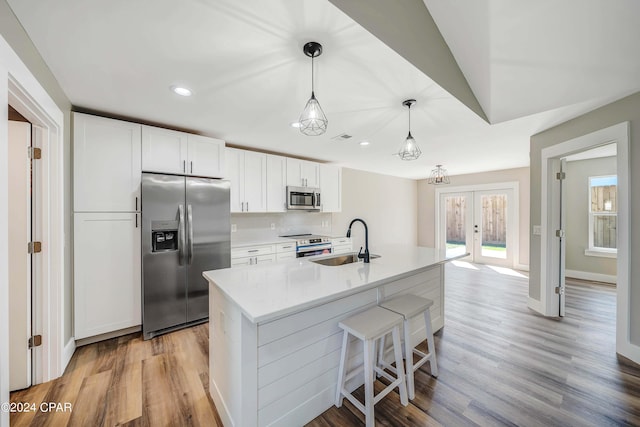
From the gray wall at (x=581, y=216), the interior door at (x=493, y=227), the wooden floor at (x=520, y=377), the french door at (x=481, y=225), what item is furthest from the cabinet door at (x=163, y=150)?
the gray wall at (x=581, y=216)

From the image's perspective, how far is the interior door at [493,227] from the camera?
5648 millimetres

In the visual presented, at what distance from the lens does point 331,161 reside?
4.88 metres

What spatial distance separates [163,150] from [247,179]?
3.77 ft

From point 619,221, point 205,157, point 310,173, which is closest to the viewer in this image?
point 619,221

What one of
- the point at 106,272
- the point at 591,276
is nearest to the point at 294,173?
the point at 106,272

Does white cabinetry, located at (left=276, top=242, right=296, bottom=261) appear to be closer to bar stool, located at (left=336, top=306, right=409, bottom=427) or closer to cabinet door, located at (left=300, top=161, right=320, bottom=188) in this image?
cabinet door, located at (left=300, top=161, right=320, bottom=188)

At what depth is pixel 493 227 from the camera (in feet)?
19.4

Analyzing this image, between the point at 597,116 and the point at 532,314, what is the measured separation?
91.9 inches

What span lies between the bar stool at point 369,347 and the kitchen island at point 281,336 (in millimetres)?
92

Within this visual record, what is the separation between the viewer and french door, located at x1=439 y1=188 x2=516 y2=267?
5672mm

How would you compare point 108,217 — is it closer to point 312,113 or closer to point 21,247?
point 21,247

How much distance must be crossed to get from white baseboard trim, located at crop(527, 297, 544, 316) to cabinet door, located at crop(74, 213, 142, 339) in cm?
473

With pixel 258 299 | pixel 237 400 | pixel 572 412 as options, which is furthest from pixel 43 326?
pixel 572 412

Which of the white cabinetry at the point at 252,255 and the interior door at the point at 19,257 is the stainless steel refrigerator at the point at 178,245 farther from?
the interior door at the point at 19,257
